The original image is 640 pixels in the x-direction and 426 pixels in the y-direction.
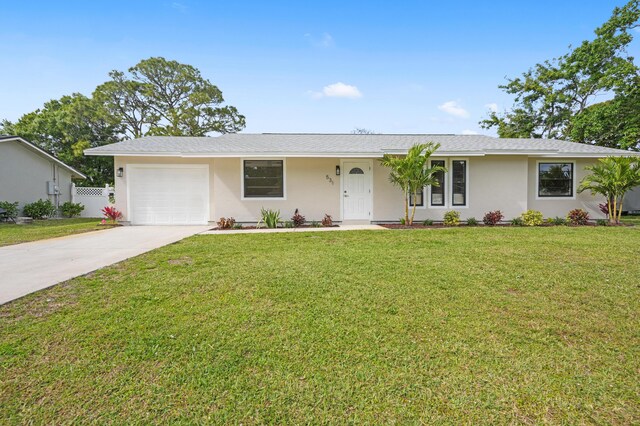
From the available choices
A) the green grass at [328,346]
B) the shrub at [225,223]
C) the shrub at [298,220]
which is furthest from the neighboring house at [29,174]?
the green grass at [328,346]

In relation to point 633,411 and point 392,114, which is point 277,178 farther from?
point 392,114

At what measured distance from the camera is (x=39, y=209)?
49.3 ft

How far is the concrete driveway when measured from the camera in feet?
14.0

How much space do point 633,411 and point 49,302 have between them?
5.12 meters

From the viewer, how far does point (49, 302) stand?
3.53m

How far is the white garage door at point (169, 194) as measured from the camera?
11688 mm

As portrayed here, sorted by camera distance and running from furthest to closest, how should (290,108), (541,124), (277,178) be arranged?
(541,124) → (290,108) → (277,178)

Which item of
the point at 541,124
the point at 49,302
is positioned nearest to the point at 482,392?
the point at 49,302

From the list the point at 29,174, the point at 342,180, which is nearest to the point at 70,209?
the point at 29,174

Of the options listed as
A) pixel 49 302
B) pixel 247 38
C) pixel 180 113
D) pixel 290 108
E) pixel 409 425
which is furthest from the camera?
pixel 180 113

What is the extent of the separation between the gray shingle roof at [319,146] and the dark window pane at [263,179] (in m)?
0.57

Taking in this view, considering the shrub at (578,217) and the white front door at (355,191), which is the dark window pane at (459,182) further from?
the shrub at (578,217)

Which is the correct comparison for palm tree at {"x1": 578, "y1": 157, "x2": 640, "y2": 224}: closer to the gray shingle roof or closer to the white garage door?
the gray shingle roof

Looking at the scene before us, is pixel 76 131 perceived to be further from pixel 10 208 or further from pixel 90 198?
pixel 10 208
